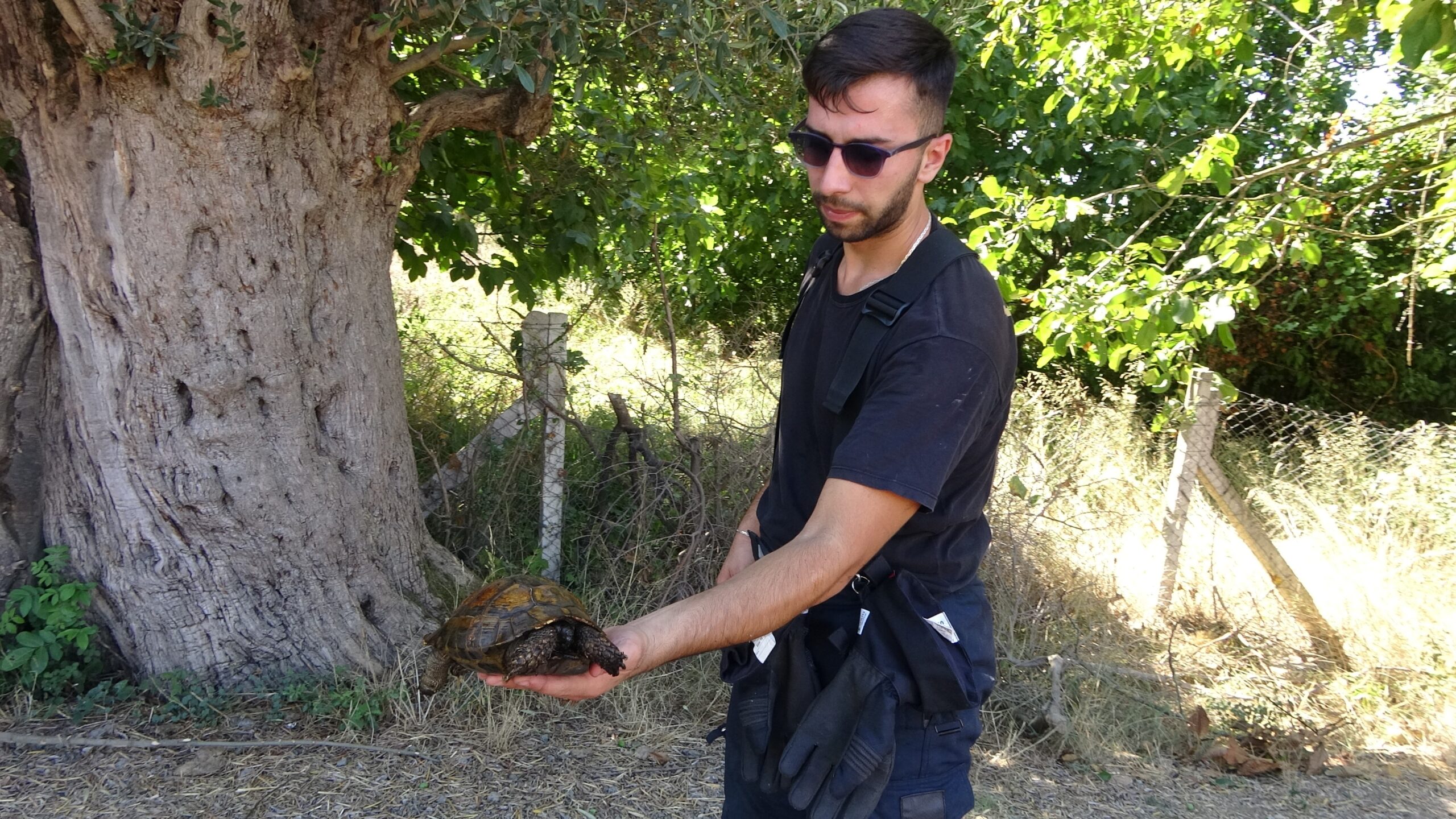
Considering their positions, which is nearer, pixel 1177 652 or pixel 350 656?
pixel 350 656

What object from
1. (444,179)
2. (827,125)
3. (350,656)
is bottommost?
(350,656)

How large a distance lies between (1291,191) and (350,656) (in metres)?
5.11

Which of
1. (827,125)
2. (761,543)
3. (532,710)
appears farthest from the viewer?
(532,710)

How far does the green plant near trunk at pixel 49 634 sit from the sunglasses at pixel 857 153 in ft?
12.1

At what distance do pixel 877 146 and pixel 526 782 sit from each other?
3.08 m

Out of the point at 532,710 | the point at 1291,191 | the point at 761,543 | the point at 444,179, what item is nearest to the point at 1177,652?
the point at 1291,191

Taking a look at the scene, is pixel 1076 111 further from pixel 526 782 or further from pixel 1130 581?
pixel 526 782

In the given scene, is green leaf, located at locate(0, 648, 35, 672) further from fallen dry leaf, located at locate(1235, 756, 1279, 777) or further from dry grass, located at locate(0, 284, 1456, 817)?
fallen dry leaf, located at locate(1235, 756, 1279, 777)

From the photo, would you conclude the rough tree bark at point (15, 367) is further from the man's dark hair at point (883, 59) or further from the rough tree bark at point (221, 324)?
the man's dark hair at point (883, 59)

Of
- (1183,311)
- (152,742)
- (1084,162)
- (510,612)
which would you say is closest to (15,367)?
(152,742)

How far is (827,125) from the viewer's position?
79.7 inches

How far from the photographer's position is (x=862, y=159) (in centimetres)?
200

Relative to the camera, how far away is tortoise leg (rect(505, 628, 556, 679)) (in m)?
2.09

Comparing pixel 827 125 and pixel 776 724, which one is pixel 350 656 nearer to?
pixel 776 724
